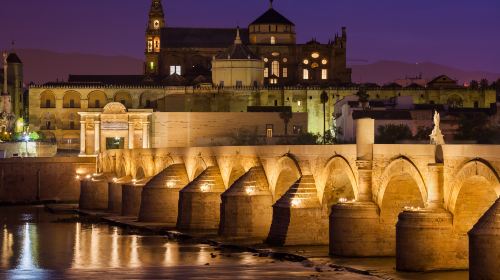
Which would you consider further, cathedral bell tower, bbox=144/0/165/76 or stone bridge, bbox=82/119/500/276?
cathedral bell tower, bbox=144/0/165/76

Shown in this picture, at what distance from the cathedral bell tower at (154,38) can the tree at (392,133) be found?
2396 inches

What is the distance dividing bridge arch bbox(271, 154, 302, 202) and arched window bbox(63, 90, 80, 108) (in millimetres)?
85402

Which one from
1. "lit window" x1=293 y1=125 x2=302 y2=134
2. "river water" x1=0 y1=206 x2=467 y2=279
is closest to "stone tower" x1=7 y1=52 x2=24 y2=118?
"lit window" x1=293 y1=125 x2=302 y2=134

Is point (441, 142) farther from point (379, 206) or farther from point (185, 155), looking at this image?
point (185, 155)

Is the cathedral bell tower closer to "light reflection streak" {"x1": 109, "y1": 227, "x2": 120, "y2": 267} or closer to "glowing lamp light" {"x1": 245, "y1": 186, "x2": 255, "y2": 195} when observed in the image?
"light reflection streak" {"x1": 109, "y1": 227, "x2": 120, "y2": 267}

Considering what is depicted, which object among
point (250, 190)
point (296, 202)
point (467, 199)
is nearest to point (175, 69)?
point (250, 190)

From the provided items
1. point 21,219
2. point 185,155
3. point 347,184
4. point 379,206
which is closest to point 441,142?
point 379,206

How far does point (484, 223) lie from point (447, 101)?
98.7 m

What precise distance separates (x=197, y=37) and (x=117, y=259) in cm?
9897

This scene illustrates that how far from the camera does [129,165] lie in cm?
7338

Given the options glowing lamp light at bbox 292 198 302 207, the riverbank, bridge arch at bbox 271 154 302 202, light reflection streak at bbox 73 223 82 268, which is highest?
bridge arch at bbox 271 154 302 202

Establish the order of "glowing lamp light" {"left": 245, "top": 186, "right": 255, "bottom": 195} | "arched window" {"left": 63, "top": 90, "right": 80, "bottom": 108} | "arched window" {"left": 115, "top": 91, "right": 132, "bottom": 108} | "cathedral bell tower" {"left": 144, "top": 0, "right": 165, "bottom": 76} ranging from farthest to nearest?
"cathedral bell tower" {"left": 144, "top": 0, "right": 165, "bottom": 76} < "arched window" {"left": 115, "top": 91, "right": 132, "bottom": 108} < "arched window" {"left": 63, "top": 90, "right": 80, "bottom": 108} < "glowing lamp light" {"left": 245, "top": 186, "right": 255, "bottom": 195}

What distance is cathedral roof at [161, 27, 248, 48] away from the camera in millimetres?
138375

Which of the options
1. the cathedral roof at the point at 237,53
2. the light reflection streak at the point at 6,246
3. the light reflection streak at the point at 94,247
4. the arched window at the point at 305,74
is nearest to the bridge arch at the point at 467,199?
the light reflection streak at the point at 94,247
